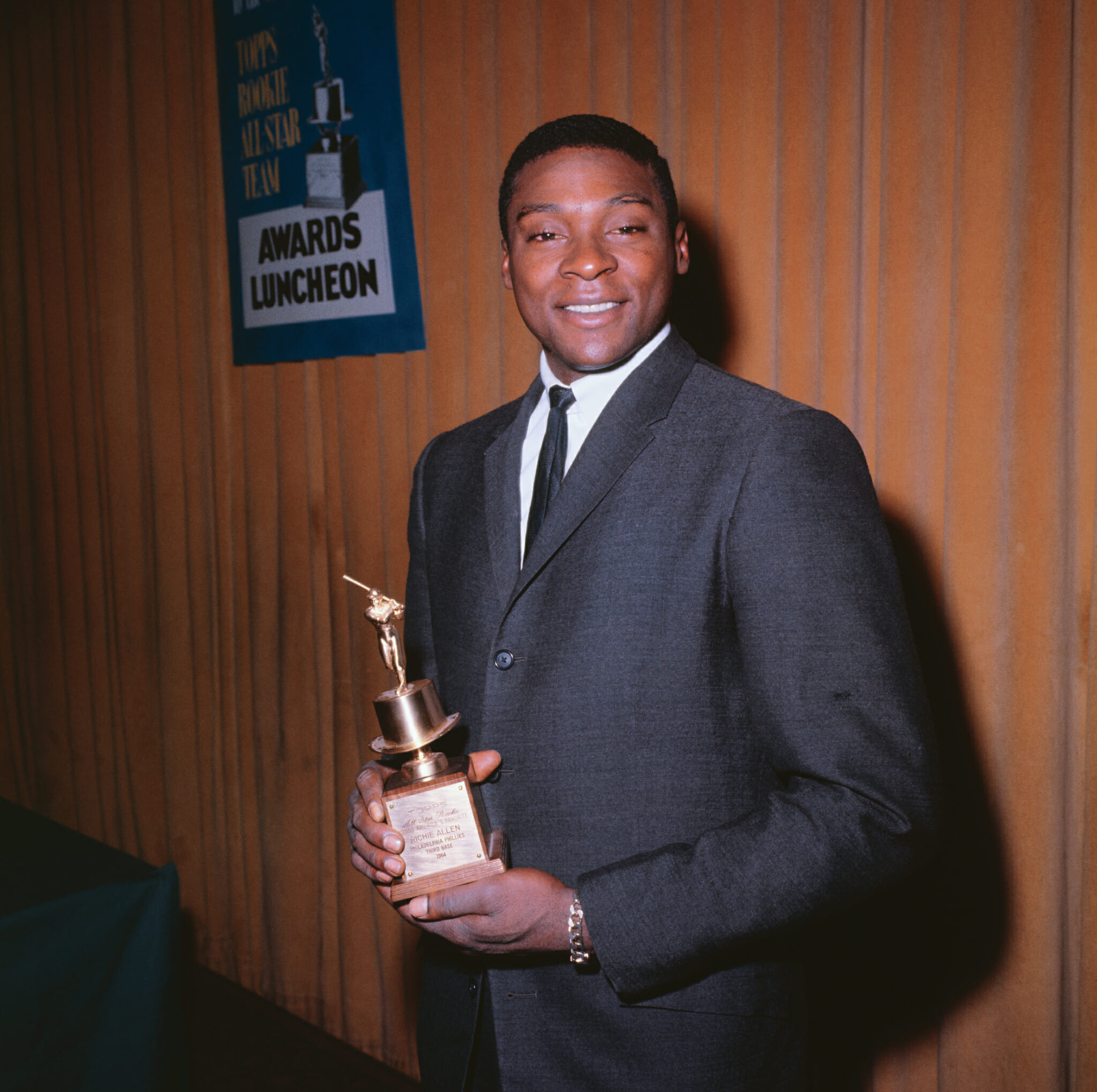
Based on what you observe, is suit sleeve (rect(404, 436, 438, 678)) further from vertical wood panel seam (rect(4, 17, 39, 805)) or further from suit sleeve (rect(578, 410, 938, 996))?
vertical wood panel seam (rect(4, 17, 39, 805))

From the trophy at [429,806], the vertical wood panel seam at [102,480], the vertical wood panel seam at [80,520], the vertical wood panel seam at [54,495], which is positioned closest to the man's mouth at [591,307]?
the trophy at [429,806]

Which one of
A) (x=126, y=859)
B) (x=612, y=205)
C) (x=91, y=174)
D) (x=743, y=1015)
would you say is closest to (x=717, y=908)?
(x=743, y=1015)

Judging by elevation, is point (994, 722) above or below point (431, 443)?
below

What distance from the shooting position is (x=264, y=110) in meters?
2.71

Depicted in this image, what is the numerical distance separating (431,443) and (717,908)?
0.86 meters

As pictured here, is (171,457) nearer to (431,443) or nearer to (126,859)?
(126,859)

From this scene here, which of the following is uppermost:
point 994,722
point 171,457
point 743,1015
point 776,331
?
point 776,331

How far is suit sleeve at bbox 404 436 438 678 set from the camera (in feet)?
4.82

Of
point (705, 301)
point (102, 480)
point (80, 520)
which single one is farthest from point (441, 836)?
point (80, 520)

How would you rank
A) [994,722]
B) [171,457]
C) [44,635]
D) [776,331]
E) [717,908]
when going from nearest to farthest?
[717,908] < [994,722] < [776,331] < [171,457] < [44,635]

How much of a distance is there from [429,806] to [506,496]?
0.43 meters

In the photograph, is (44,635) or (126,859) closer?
(126,859)

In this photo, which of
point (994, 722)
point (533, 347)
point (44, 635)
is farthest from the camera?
point (44, 635)

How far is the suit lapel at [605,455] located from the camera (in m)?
1.14
